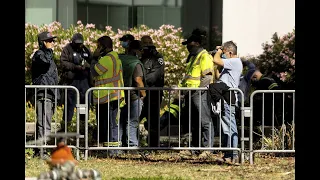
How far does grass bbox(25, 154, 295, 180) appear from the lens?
12.5 metres

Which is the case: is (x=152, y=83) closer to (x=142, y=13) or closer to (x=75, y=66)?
(x=75, y=66)

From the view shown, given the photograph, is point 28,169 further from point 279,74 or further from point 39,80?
point 279,74

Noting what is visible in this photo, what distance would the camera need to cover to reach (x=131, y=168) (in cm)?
1325

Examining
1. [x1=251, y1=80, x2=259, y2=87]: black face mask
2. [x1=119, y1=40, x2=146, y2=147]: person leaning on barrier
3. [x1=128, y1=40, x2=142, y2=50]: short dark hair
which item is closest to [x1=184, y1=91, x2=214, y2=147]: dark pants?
[x1=119, y1=40, x2=146, y2=147]: person leaning on barrier

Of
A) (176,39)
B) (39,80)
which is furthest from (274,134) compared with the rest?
(176,39)

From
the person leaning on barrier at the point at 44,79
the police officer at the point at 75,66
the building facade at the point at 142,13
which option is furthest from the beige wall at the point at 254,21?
the person leaning on barrier at the point at 44,79

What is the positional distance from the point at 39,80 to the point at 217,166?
2.70m

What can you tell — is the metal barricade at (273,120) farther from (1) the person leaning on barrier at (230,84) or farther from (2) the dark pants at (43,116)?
(2) the dark pants at (43,116)

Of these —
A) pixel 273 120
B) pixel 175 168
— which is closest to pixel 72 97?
pixel 175 168

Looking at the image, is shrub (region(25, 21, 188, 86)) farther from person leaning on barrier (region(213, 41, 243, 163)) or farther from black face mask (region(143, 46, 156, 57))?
person leaning on barrier (region(213, 41, 243, 163))

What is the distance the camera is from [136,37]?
786 inches

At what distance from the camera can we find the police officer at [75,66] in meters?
16.4

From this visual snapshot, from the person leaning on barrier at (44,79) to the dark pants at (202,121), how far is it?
187 cm
